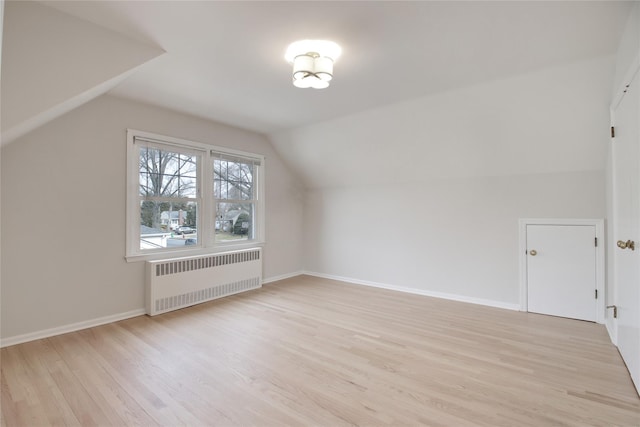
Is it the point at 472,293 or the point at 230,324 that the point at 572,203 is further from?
the point at 230,324

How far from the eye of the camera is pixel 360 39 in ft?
7.56

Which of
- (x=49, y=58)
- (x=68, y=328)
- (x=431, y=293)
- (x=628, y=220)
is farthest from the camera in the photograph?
(x=431, y=293)

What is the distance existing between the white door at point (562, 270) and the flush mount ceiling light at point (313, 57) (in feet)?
10.4

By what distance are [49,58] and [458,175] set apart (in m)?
4.41

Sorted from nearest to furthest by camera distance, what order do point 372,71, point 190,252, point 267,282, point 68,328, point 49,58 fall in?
point 49,58
point 372,71
point 68,328
point 190,252
point 267,282

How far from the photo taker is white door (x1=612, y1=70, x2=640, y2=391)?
6.56 feet

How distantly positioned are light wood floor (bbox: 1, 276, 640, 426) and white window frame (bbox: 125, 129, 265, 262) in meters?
0.85

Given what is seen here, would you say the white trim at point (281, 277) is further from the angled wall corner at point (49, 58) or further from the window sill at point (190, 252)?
the angled wall corner at point (49, 58)

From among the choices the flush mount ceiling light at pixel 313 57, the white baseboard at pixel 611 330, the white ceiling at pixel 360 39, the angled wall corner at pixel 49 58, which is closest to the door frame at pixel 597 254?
the white baseboard at pixel 611 330

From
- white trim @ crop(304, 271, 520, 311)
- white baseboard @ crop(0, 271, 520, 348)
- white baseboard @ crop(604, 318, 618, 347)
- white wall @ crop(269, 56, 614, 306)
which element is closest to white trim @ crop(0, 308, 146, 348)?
white baseboard @ crop(0, 271, 520, 348)

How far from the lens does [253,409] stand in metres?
1.90

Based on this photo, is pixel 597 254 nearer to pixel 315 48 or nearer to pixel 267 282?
pixel 315 48

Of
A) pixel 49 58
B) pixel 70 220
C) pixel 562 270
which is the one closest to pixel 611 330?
pixel 562 270

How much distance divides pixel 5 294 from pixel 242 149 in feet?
10.5
